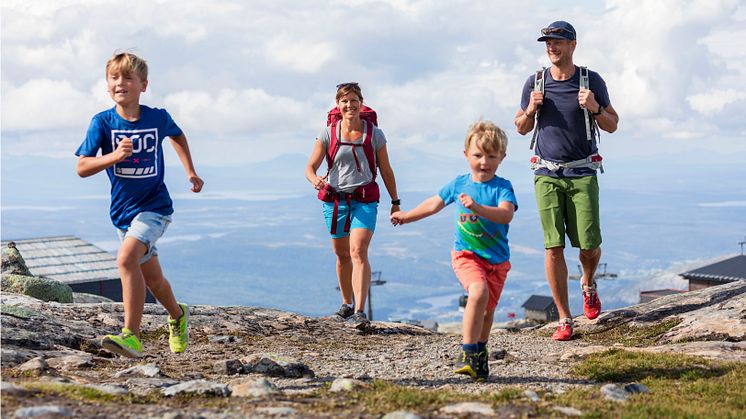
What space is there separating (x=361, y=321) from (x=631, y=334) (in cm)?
347

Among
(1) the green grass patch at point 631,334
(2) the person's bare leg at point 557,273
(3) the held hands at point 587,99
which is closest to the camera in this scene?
(3) the held hands at point 587,99

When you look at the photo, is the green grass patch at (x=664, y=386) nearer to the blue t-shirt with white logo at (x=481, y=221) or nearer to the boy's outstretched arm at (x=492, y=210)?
the blue t-shirt with white logo at (x=481, y=221)

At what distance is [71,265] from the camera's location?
45.8m

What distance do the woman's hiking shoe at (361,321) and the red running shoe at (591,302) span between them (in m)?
2.82

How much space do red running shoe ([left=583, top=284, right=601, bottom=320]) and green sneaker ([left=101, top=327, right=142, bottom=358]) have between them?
5.80 m

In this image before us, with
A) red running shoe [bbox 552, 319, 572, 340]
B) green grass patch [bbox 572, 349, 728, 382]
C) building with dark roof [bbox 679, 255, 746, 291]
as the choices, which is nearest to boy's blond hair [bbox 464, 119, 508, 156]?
green grass patch [bbox 572, 349, 728, 382]

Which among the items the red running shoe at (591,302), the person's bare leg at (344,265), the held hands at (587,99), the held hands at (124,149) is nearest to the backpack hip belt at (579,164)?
the held hands at (587,99)

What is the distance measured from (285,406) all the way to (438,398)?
1088 millimetres

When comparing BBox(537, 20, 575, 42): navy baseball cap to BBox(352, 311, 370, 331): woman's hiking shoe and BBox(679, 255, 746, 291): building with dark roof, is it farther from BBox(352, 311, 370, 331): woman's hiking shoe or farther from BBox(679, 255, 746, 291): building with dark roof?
BBox(679, 255, 746, 291): building with dark roof

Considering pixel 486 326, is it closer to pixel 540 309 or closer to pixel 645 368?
pixel 645 368

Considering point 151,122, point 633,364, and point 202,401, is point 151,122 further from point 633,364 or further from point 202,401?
point 633,364

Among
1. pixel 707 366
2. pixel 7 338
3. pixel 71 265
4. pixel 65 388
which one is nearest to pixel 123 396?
pixel 65 388

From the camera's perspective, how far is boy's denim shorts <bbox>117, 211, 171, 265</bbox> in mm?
7812

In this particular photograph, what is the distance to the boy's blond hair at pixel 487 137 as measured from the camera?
7379 mm
